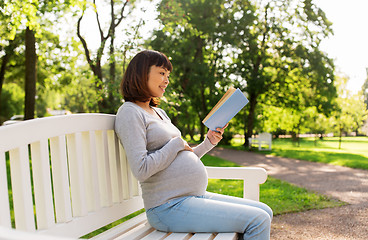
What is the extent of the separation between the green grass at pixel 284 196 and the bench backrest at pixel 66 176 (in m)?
3.36

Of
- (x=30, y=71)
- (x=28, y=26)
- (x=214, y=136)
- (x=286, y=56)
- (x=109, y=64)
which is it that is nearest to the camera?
(x=214, y=136)

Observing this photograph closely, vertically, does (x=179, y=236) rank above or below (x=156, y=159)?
below

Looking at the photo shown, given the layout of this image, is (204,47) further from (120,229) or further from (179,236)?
(179,236)

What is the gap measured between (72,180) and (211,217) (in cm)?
87

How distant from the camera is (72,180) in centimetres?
222

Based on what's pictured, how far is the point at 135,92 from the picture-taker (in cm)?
243

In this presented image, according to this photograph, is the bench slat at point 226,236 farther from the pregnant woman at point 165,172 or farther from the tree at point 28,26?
the tree at point 28,26

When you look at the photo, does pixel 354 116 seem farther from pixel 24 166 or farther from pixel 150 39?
pixel 24 166

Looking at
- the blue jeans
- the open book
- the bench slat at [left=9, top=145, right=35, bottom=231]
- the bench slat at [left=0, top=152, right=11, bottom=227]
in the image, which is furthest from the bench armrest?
the bench slat at [left=0, top=152, right=11, bottom=227]

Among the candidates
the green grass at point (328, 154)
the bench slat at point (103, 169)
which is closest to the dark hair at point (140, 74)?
the bench slat at point (103, 169)

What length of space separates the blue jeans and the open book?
1.82 feet

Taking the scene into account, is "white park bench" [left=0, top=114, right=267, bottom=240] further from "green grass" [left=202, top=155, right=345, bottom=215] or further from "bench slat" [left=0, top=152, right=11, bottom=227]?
"green grass" [left=202, top=155, right=345, bottom=215]

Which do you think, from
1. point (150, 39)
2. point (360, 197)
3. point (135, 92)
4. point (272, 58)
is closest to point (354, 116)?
point (272, 58)

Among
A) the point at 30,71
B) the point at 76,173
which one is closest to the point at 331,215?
the point at 76,173
